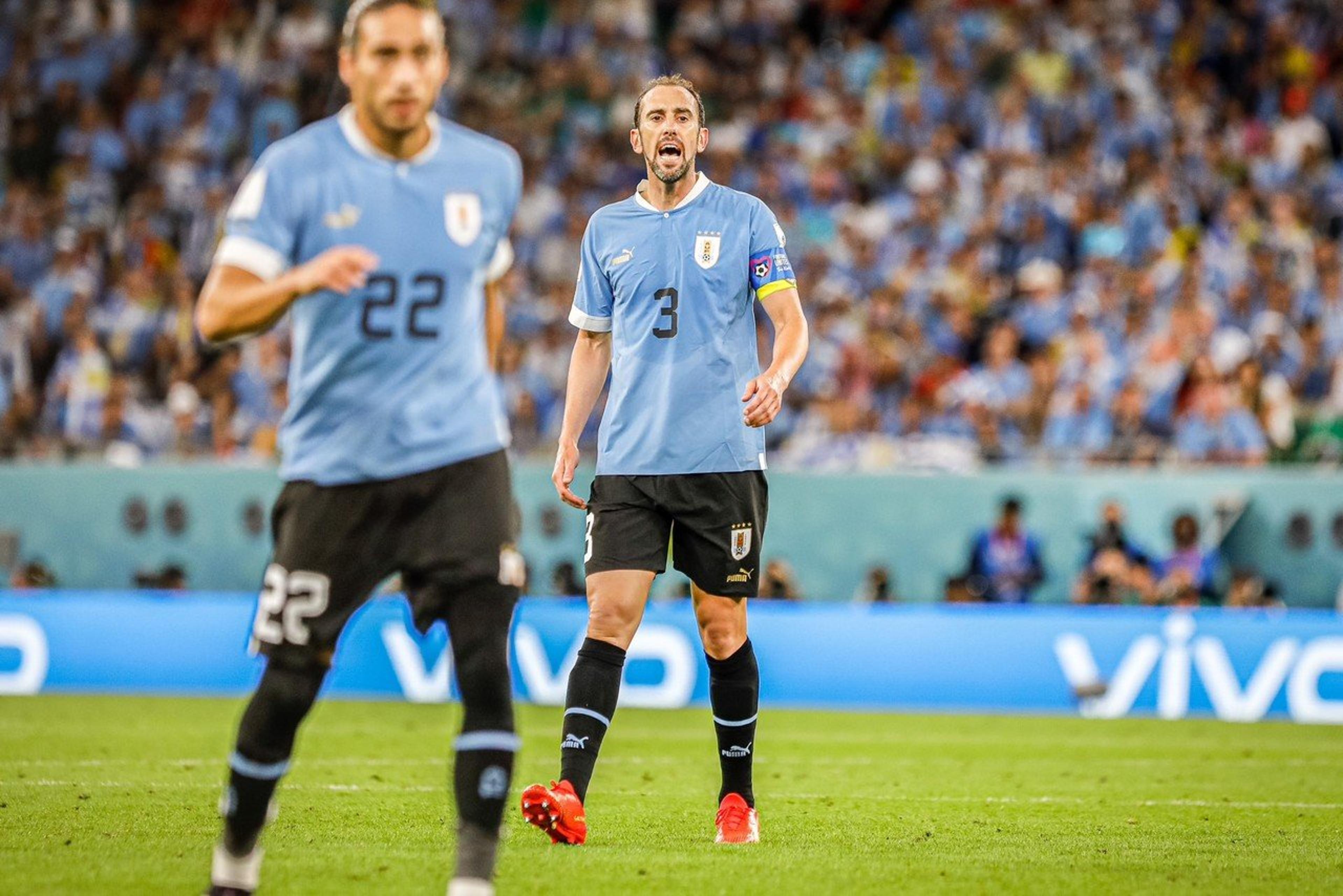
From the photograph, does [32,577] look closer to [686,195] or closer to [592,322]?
[592,322]

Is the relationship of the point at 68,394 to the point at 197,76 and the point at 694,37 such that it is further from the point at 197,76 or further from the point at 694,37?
the point at 694,37

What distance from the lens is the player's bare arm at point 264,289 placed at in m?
4.79

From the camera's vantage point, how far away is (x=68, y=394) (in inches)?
746

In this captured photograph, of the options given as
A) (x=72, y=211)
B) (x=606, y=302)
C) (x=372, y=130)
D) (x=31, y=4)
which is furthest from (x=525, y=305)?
(x=372, y=130)

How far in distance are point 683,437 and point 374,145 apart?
2.18 metres

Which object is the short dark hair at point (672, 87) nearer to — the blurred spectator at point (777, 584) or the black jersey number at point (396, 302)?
the black jersey number at point (396, 302)

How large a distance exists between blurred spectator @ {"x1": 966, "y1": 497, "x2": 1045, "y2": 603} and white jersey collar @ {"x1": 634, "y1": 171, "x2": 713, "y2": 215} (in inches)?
364

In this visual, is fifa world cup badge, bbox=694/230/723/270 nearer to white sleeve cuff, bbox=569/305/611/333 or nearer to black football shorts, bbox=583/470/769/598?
white sleeve cuff, bbox=569/305/611/333

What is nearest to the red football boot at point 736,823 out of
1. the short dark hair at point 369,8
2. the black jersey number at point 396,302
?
the black jersey number at point 396,302

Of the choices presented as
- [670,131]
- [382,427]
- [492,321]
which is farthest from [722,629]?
[382,427]

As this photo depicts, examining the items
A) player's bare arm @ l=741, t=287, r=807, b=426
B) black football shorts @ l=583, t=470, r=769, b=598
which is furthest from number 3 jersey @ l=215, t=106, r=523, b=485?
black football shorts @ l=583, t=470, r=769, b=598

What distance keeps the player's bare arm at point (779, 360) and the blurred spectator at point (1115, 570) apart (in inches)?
371

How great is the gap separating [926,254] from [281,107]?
8.04 meters

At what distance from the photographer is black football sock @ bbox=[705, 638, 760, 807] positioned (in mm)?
7137
